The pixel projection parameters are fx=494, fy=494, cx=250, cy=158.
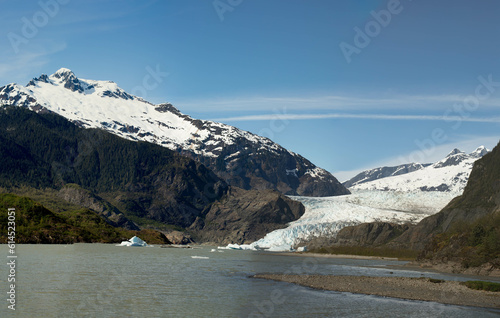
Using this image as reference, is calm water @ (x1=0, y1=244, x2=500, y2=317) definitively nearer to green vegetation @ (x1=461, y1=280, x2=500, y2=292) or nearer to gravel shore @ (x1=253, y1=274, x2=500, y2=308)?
gravel shore @ (x1=253, y1=274, x2=500, y2=308)

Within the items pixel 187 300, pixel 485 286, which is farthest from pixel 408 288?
pixel 187 300

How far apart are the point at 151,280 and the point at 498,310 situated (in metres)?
47.9

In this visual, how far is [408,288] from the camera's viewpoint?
238ft

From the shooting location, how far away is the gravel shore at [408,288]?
203ft

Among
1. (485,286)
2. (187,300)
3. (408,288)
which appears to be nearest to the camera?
(187,300)

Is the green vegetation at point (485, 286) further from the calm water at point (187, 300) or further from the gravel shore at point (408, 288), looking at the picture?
the calm water at point (187, 300)

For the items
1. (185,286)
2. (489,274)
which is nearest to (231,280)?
(185,286)

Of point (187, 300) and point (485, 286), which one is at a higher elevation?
point (485, 286)

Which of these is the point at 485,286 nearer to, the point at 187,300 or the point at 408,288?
the point at 408,288

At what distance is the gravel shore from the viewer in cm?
6202

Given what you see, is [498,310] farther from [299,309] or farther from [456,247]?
[456,247]

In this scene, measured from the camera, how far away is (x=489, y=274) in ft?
338

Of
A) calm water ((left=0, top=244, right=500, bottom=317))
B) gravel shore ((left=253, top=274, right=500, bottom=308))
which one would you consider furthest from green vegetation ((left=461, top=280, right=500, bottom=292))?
calm water ((left=0, top=244, right=500, bottom=317))

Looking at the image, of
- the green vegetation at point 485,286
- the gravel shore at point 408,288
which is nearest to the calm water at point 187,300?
the gravel shore at point 408,288
